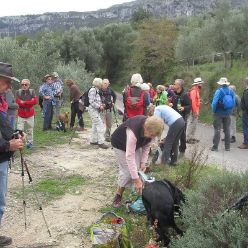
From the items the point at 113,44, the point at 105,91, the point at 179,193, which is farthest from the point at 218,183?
the point at 113,44

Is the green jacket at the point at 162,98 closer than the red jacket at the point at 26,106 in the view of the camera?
No

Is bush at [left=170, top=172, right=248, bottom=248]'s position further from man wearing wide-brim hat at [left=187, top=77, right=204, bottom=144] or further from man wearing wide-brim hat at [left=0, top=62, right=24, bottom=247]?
man wearing wide-brim hat at [left=187, top=77, right=204, bottom=144]

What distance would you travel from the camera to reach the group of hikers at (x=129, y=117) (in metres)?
5.25

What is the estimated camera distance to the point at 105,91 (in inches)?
470

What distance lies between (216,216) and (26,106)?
7494 millimetres

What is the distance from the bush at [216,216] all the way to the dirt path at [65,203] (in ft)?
5.34

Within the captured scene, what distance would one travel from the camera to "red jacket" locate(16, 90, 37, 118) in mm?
10868

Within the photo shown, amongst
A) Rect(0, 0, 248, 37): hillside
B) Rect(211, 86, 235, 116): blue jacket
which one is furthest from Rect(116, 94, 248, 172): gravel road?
Rect(0, 0, 248, 37): hillside

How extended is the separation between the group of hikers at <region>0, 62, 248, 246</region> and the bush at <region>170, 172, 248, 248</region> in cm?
108

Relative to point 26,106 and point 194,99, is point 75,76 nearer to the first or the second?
point 194,99

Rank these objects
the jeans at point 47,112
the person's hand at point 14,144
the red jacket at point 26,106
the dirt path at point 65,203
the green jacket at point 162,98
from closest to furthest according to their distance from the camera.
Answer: the person's hand at point 14,144 → the dirt path at point 65,203 → the red jacket at point 26,106 → the green jacket at point 162,98 → the jeans at point 47,112

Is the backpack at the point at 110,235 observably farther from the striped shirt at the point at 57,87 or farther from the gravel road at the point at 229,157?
the striped shirt at the point at 57,87

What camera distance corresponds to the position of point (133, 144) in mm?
6016

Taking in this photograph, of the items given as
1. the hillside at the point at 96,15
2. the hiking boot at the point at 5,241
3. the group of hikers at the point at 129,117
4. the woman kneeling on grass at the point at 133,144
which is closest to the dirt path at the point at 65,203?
the hiking boot at the point at 5,241
